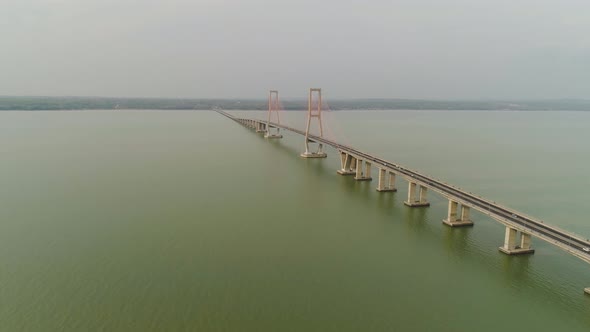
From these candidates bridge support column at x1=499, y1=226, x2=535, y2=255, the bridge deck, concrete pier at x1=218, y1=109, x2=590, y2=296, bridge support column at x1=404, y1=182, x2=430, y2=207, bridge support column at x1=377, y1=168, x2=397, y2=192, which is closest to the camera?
the bridge deck

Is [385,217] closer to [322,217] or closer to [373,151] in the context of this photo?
[322,217]

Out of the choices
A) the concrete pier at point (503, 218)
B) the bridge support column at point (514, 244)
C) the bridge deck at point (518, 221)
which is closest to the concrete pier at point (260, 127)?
the concrete pier at point (503, 218)

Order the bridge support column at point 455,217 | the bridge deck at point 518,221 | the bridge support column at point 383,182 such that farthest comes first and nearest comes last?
the bridge support column at point 383,182
the bridge support column at point 455,217
the bridge deck at point 518,221

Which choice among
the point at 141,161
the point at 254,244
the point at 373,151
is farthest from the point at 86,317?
the point at 373,151

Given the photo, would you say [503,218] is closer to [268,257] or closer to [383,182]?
[268,257]

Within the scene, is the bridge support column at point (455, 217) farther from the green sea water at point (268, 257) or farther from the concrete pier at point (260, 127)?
the concrete pier at point (260, 127)

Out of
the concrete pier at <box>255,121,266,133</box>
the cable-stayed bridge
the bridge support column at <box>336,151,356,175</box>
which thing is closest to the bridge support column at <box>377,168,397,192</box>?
the cable-stayed bridge

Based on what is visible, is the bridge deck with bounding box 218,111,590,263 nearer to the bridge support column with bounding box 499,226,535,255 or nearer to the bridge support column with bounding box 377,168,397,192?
the bridge support column with bounding box 499,226,535,255

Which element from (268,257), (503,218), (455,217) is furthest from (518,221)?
(268,257)

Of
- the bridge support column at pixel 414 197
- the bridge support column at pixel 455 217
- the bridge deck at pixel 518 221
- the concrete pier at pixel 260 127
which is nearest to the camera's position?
the bridge deck at pixel 518 221
